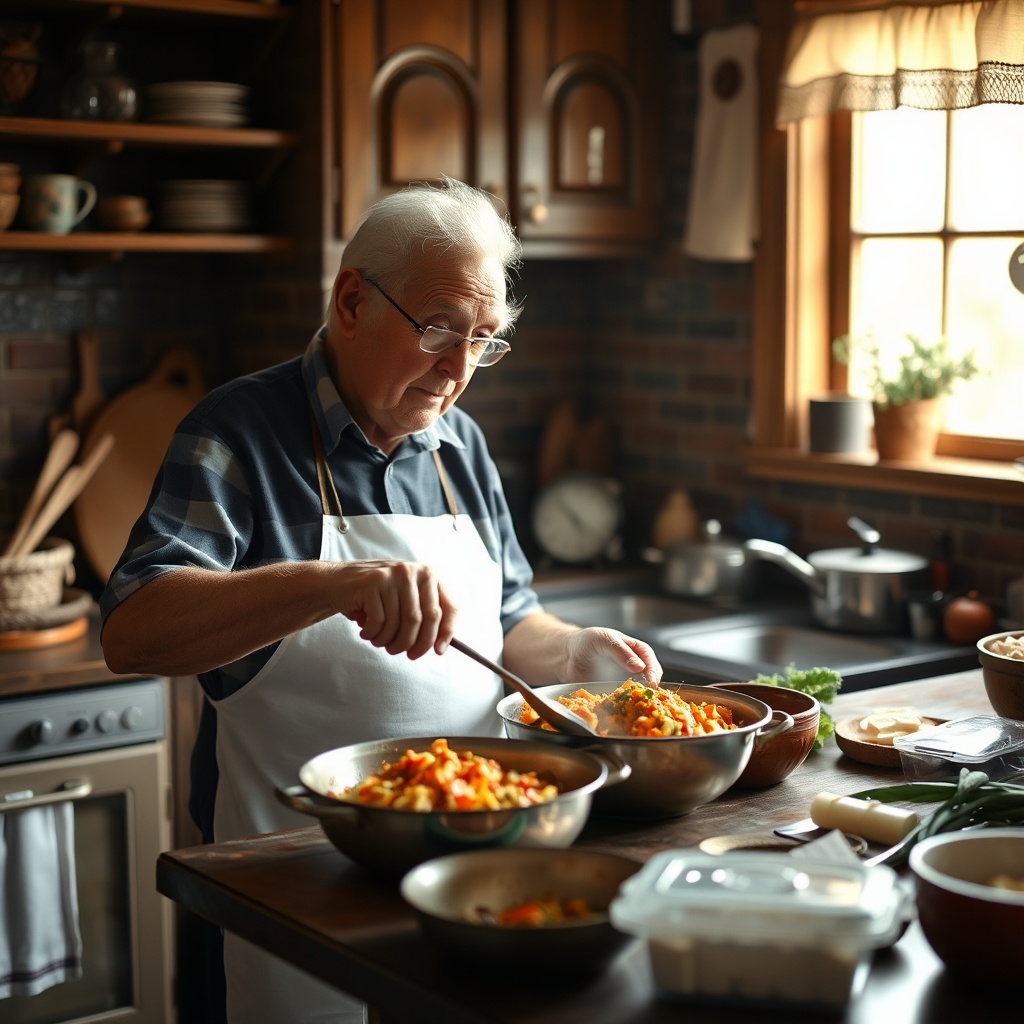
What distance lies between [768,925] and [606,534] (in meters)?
2.62

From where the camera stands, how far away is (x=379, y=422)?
2.15 m

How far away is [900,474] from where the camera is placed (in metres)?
3.22

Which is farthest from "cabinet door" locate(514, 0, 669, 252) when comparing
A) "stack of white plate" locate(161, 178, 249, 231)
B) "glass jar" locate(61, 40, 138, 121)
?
"glass jar" locate(61, 40, 138, 121)

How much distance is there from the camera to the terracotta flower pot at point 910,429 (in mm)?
3227

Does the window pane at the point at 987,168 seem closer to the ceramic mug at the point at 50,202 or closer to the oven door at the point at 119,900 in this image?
the ceramic mug at the point at 50,202

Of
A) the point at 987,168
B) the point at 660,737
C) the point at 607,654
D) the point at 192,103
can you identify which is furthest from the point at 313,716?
the point at 987,168

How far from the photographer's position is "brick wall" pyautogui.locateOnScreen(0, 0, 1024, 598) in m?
3.32

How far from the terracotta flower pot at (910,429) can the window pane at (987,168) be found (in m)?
0.41

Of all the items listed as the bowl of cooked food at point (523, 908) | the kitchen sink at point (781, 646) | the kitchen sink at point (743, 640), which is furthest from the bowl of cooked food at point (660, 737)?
the kitchen sink at point (781, 646)

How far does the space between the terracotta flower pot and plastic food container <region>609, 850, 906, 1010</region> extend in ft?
7.10

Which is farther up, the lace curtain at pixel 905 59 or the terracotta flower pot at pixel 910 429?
the lace curtain at pixel 905 59

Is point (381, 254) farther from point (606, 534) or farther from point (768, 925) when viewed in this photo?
point (606, 534)

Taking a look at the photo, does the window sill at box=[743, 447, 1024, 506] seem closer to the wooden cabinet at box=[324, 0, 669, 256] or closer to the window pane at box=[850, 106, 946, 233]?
the window pane at box=[850, 106, 946, 233]

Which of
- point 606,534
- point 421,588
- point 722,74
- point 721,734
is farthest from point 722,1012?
point 722,74
